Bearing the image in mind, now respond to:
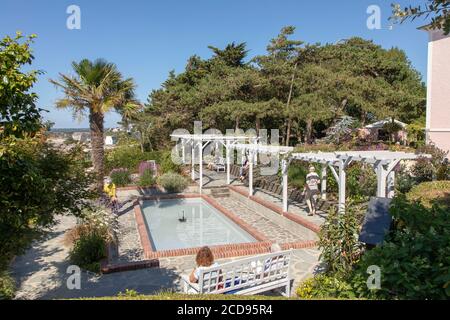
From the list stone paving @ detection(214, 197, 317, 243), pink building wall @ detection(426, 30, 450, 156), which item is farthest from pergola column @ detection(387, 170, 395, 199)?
pink building wall @ detection(426, 30, 450, 156)

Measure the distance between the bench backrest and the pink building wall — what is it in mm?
13519

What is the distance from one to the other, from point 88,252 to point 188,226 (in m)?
5.04

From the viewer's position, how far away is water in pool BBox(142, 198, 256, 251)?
35.7 feet

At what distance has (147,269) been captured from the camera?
788 cm

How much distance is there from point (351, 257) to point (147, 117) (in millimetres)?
27025

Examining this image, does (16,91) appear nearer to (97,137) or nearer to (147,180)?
(97,137)

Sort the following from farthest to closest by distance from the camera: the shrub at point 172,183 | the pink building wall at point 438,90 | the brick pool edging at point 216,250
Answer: the shrub at point 172,183 → the pink building wall at point 438,90 → the brick pool edging at point 216,250

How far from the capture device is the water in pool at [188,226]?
10.9 metres

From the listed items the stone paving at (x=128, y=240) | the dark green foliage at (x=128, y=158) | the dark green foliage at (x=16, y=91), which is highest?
the dark green foliage at (x=16, y=91)

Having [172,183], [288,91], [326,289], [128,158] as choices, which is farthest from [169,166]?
[326,289]

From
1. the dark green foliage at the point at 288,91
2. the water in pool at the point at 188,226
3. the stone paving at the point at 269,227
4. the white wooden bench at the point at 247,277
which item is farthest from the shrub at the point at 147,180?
the white wooden bench at the point at 247,277

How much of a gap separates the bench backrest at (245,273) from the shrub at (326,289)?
0.70 meters

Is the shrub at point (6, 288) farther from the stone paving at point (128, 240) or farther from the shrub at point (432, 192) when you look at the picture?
the shrub at point (432, 192)
